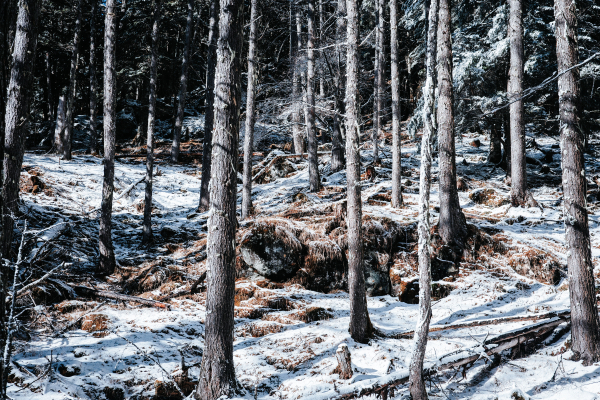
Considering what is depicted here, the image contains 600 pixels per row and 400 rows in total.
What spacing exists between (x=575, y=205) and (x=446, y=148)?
14.8 ft

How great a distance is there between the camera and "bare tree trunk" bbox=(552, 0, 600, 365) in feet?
19.9

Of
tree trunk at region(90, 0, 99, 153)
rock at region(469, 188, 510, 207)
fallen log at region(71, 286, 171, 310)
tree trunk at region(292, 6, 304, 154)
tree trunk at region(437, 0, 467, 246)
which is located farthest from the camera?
tree trunk at region(90, 0, 99, 153)

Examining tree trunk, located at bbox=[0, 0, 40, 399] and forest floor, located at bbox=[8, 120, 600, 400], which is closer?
forest floor, located at bbox=[8, 120, 600, 400]

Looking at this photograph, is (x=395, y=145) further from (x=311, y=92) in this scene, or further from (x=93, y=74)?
(x=93, y=74)

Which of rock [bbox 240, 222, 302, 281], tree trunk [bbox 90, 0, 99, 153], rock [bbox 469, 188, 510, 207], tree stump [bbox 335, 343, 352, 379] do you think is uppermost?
tree trunk [bbox 90, 0, 99, 153]

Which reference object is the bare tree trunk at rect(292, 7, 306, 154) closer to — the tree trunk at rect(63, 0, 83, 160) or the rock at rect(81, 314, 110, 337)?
the rock at rect(81, 314, 110, 337)

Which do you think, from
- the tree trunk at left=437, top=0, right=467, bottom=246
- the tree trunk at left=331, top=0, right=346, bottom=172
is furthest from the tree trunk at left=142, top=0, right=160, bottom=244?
the tree trunk at left=437, top=0, right=467, bottom=246

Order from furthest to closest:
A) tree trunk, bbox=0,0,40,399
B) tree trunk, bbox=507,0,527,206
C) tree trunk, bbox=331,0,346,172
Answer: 1. tree trunk, bbox=331,0,346,172
2. tree trunk, bbox=507,0,527,206
3. tree trunk, bbox=0,0,40,399

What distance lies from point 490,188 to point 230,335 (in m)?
12.3

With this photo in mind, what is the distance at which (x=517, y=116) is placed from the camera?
12922 mm

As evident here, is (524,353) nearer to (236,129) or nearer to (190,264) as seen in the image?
(236,129)

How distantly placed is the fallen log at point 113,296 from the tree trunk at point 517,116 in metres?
12.0

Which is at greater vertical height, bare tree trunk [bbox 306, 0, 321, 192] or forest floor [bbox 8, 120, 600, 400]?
bare tree trunk [bbox 306, 0, 321, 192]

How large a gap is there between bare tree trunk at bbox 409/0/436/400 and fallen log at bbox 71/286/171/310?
19.0ft
